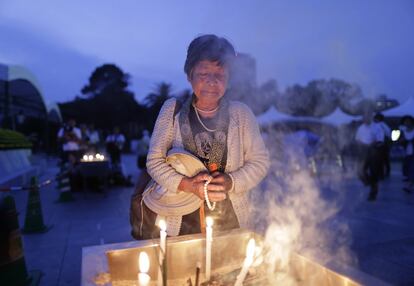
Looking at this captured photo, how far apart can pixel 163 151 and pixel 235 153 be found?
363 millimetres

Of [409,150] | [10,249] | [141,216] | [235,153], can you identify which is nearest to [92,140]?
[10,249]

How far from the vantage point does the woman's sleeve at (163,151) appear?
1.51 metres

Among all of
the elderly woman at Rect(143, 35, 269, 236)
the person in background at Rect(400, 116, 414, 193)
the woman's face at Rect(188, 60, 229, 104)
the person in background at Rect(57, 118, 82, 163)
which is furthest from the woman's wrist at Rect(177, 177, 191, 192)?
the person in background at Rect(57, 118, 82, 163)

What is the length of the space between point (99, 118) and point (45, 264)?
114 feet

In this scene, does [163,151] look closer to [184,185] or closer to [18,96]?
[184,185]

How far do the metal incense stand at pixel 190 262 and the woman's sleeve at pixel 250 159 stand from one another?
23 centimetres

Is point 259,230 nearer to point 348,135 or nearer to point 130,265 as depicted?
point 130,265

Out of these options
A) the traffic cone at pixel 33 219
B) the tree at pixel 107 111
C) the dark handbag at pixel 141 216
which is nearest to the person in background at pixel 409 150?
the dark handbag at pixel 141 216

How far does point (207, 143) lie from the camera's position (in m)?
1.64

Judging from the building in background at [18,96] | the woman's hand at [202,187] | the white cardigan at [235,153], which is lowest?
Result: the woman's hand at [202,187]

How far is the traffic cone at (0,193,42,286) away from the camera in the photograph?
8.32 feet

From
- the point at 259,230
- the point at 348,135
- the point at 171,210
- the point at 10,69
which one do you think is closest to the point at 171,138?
the point at 171,210

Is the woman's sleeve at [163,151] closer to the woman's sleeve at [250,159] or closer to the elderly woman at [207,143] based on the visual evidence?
the elderly woman at [207,143]

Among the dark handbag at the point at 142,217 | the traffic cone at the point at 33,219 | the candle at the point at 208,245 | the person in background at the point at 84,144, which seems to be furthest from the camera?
the person in background at the point at 84,144
